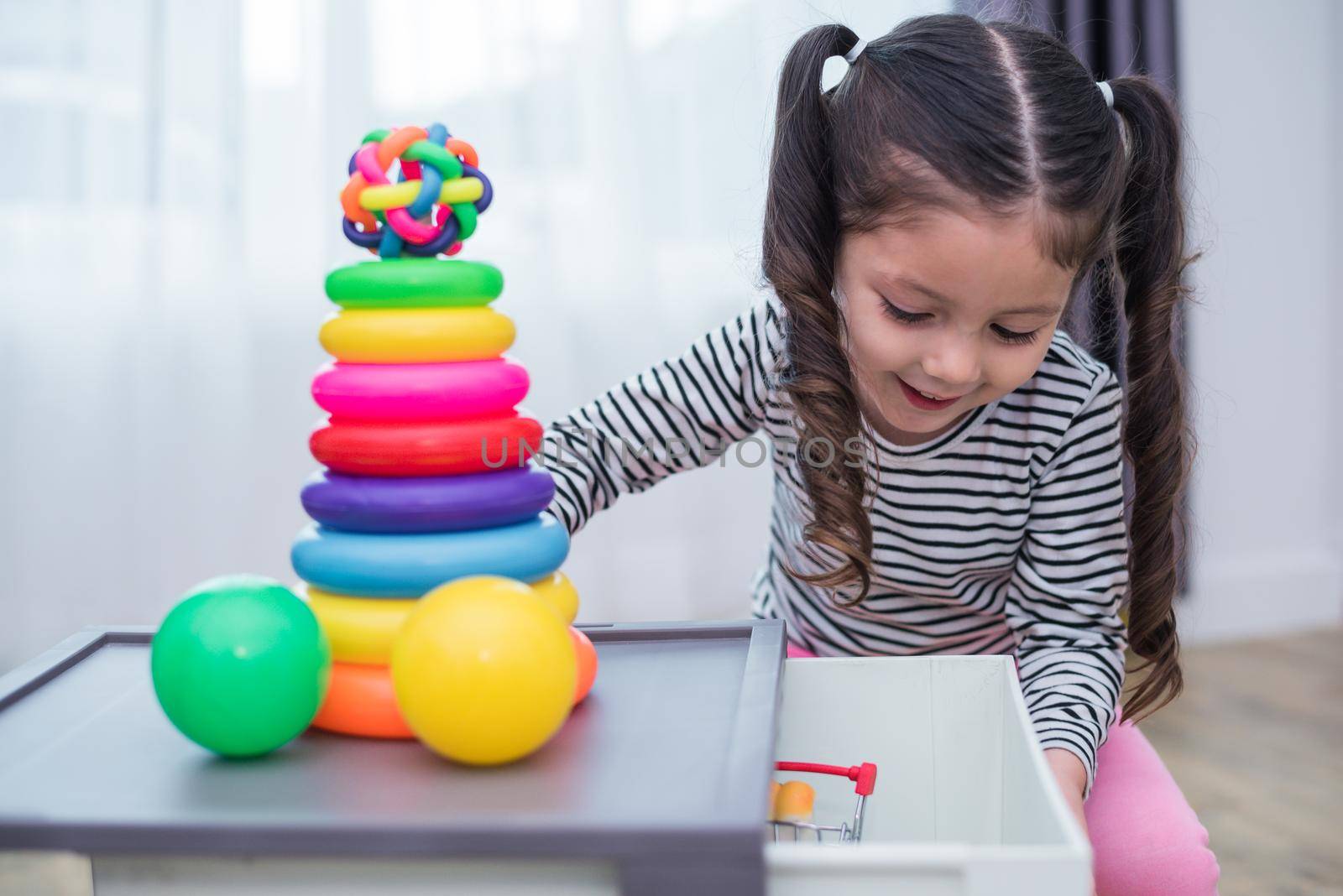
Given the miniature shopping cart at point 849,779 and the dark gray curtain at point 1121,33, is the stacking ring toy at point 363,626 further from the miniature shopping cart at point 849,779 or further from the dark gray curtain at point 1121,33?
the dark gray curtain at point 1121,33

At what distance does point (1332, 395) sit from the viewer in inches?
99.0

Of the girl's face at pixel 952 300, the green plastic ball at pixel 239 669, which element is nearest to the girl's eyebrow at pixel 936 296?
the girl's face at pixel 952 300

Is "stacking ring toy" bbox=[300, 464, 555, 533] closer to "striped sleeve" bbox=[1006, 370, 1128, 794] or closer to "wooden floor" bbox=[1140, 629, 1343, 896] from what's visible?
"striped sleeve" bbox=[1006, 370, 1128, 794]

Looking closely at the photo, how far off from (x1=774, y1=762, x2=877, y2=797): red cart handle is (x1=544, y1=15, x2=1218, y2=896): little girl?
158mm

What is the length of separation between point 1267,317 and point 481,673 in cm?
231

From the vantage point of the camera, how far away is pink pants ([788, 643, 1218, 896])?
3.02ft

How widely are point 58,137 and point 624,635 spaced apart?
1.65 m

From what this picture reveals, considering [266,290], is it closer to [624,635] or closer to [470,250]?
[470,250]

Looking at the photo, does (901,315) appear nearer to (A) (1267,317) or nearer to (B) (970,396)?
(B) (970,396)

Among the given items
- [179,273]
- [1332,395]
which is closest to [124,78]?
[179,273]

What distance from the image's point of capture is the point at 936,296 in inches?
32.4

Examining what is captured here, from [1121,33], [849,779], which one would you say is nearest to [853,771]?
[849,779]

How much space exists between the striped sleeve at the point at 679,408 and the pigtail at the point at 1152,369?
0.30 metres

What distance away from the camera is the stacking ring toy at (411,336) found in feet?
2.22
